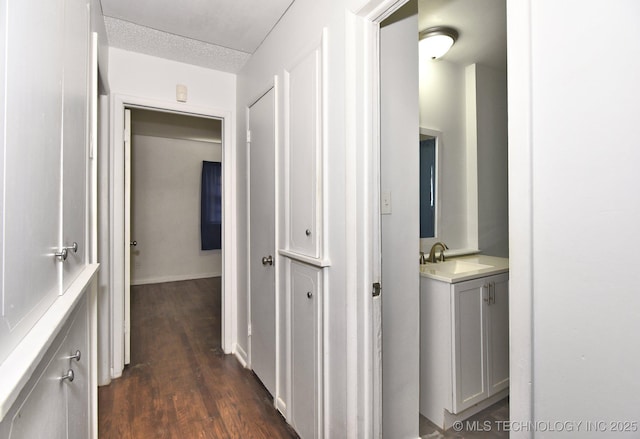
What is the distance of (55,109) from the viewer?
937 mm

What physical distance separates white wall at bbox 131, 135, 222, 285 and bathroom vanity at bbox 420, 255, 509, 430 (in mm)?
5014

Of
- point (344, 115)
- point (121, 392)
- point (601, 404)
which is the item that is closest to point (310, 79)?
point (344, 115)

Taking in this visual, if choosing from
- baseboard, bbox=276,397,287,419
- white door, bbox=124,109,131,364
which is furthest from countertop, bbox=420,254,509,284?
white door, bbox=124,109,131,364

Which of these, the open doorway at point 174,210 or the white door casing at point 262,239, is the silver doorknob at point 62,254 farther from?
the open doorway at point 174,210

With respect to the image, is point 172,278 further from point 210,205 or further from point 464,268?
point 464,268

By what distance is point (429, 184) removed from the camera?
2461 millimetres

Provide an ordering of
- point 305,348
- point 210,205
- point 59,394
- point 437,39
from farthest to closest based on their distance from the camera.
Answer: point 210,205 < point 437,39 < point 305,348 < point 59,394

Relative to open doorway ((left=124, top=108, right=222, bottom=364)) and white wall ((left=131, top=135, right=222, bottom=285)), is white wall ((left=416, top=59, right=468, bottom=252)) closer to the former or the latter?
open doorway ((left=124, top=108, right=222, bottom=364))

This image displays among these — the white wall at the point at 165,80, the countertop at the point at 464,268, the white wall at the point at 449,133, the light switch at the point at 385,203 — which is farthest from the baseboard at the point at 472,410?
the white wall at the point at 165,80

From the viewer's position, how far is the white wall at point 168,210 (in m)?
5.47

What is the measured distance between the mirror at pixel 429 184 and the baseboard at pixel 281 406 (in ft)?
4.95

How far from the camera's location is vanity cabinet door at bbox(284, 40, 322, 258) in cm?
156

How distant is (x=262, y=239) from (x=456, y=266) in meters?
1.41

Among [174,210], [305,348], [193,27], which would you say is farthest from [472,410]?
[174,210]
